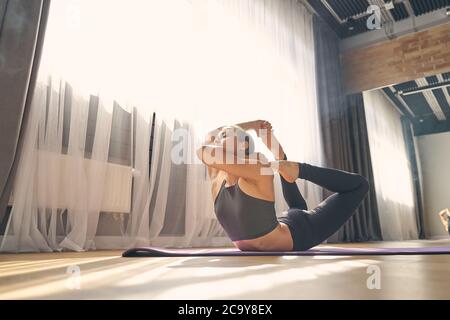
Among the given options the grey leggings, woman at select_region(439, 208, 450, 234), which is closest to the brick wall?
woman at select_region(439, 208, 450, 234)

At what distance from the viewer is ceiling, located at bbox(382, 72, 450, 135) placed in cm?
593

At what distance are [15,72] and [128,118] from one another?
0.73m

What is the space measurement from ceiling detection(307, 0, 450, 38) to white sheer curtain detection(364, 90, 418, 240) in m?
1.25

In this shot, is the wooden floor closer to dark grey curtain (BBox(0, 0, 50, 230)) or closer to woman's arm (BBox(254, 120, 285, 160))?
woman's arm (BBox(254, 120, 285, 160))

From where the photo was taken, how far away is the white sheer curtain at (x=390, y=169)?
5.36 meters

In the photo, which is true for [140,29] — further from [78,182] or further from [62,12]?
[78,182]

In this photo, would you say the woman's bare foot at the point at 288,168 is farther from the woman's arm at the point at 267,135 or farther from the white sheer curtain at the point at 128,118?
the white sheer curtain at the point at 128,118

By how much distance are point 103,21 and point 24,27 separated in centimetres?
57

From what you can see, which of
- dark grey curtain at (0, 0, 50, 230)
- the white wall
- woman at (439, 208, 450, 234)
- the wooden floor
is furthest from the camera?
the white wall

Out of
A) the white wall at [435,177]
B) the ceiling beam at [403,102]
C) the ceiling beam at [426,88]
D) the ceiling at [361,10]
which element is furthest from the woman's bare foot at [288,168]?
the white wall at [435,177]

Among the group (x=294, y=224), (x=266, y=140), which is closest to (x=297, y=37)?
(x=266, y=140)

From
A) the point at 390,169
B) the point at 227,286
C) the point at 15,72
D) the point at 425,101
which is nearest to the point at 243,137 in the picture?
the point at 227,286

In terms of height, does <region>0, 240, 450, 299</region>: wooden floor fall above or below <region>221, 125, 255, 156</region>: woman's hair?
below

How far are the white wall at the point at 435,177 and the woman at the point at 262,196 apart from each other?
679 centimetres
